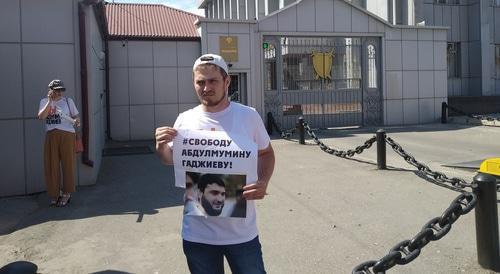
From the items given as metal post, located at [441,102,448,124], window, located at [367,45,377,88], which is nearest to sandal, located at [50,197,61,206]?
window, located at [367,45,377,88]

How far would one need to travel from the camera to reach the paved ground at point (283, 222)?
5176 mm

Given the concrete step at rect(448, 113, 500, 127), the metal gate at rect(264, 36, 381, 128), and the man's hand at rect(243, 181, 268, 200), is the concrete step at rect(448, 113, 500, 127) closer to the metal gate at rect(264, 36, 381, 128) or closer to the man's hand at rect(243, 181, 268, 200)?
the metal gate at rect(264, 36, 381, 128)

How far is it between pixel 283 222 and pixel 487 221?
2.51 meters

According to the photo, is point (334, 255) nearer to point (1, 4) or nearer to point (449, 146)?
point (1, 4)

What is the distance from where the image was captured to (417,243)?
397cm

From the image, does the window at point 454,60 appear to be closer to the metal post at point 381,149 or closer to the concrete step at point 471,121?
the concrete step at point 471,121

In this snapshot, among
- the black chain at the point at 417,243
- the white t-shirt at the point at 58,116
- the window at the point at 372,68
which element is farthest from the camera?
the window at the point at 372,68

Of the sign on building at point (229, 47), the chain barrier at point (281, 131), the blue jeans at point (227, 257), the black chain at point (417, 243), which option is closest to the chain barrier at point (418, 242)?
the black chain at point (417, 243)

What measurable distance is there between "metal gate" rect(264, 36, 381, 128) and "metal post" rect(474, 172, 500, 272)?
44.5 feet

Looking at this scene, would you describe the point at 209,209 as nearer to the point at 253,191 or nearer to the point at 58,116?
the point at 253,191

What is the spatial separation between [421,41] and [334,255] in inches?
652

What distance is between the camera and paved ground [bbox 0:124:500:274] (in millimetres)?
5176

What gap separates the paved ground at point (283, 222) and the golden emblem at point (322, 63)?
795cm

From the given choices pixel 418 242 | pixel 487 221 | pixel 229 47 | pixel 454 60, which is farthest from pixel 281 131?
pixel 454 60
